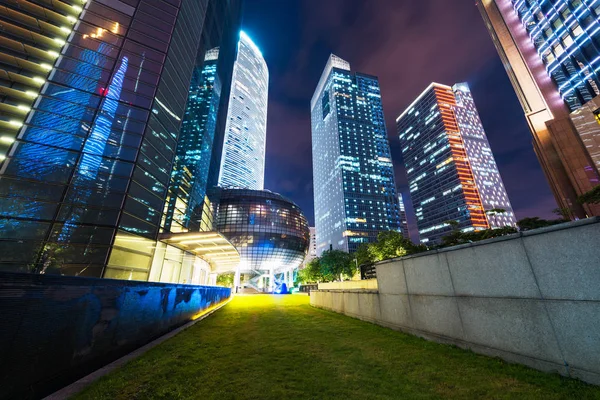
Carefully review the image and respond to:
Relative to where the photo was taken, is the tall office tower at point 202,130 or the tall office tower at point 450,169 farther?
the tall office tower at point 450,169

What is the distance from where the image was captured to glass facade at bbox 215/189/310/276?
267 ft

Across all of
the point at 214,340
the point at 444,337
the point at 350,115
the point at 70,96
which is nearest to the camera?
the point at 444,337

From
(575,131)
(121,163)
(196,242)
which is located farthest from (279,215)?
(575,131)

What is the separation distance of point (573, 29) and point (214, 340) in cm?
7595

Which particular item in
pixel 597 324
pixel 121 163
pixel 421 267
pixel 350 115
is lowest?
pixel 597 324

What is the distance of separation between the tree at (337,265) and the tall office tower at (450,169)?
376ft

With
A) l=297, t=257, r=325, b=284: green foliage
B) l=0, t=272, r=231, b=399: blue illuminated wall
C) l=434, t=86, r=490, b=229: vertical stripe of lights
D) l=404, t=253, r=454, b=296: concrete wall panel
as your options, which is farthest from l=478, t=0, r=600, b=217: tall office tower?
l=434, t=86, r=490, b=229: vertical stripe of lights

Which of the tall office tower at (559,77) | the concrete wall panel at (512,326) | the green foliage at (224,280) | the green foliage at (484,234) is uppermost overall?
the tall office tower at (559,77)

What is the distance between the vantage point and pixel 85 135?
690 inches

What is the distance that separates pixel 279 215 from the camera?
87.6 metres

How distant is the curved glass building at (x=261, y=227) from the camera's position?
3209 inches

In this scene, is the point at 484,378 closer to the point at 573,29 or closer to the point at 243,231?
the point at 573,29

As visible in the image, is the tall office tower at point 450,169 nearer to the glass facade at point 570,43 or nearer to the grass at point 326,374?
the glass facade at point 570,43

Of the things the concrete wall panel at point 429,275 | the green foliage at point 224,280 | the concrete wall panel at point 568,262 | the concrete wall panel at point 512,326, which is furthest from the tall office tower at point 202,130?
the green foliage at point 224,280
